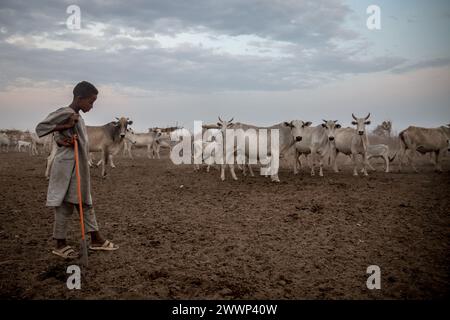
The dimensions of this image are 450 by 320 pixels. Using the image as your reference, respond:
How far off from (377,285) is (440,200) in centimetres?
555

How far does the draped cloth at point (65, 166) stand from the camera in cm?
424

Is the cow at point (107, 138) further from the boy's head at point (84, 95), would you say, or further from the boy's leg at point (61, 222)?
the boy's leg at point (61, 222)

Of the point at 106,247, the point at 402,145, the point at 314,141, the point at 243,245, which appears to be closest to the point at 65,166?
the point at 106,247

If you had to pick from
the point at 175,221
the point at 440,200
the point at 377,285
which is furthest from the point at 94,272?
the point at 440,200

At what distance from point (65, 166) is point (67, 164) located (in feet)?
0.12

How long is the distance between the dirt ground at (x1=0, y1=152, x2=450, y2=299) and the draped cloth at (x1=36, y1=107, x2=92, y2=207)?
2.83ft

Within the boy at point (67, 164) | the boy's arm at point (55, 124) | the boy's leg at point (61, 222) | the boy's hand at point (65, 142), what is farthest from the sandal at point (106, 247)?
the boy's arm at point (55, 124)

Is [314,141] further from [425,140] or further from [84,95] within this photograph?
[84,95]

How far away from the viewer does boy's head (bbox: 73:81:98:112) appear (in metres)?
4.46

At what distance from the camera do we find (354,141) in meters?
13.3

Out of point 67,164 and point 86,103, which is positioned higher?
point 86,103
